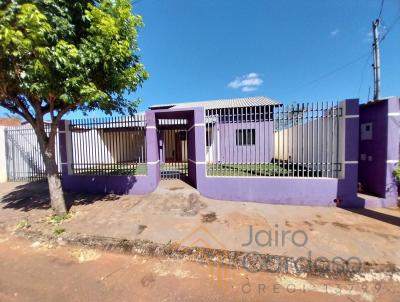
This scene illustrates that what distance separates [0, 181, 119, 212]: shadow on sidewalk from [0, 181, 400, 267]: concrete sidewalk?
0.11 ft

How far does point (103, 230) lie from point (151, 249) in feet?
4.86

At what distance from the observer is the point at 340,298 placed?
2.42 m

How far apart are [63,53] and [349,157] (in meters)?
6.97

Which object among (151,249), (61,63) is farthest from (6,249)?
(61,63)

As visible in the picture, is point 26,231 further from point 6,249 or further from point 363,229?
point 363,229

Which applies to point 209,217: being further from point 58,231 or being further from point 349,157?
point 349,157

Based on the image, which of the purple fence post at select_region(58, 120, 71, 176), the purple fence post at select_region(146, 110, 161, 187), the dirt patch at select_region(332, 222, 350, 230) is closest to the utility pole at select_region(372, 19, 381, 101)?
the dirt patch at select_region(332, 222, 350, 230)

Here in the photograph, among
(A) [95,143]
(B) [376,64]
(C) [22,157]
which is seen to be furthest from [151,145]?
(B) [376,64]

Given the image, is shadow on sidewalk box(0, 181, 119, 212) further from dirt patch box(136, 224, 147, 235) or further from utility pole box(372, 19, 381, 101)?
utility pole box(372, 19, 381, 101)

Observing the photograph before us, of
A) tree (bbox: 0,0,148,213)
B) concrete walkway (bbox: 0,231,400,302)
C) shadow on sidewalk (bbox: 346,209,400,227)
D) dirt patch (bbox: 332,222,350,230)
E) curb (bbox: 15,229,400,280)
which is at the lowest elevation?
concrete walkway (bbox: 0,231,400,302)

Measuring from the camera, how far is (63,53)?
3580 mm

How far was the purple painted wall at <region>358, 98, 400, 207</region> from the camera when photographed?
4914 mm

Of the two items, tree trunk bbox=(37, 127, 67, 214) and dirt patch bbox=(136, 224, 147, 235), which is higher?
tree trunk bbox=(37, 127, 67, 214)

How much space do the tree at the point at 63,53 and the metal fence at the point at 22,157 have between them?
5.13 metres
